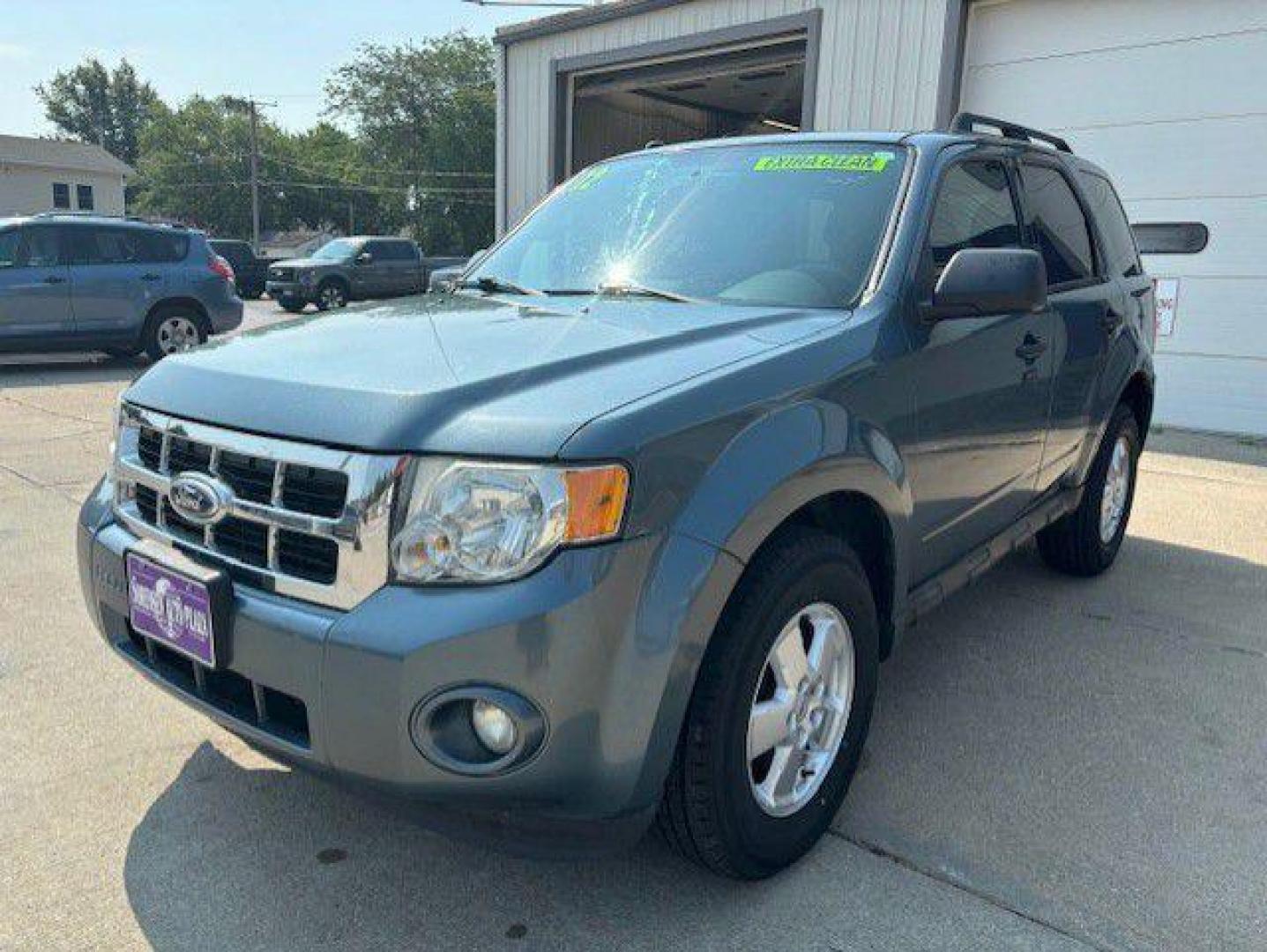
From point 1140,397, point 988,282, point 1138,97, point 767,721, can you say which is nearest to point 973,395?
point 988,282

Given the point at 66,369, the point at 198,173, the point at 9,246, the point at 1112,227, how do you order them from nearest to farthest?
the point at 1112,227 < the point at 9,246 < the point at 66,369 < the point at 198,173

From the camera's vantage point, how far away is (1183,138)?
27.6ft

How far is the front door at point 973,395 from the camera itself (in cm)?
285

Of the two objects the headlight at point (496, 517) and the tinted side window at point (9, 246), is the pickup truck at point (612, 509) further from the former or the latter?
the tinted side window at point (9, 246)

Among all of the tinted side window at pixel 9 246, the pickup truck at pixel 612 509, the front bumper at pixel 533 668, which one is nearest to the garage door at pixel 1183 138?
the pickup truck at pixel 612 509

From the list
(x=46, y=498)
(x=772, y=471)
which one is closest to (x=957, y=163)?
(x=772, y=471)

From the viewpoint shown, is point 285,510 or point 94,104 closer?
point 285,510

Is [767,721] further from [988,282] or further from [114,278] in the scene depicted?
[114,278]

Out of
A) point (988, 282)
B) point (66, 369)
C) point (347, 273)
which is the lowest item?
point (66, 369)

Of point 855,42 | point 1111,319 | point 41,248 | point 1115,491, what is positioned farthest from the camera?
point 41,248

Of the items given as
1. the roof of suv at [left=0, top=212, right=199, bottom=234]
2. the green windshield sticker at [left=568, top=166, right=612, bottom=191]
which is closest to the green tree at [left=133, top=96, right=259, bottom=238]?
the roof of suv at [left=0, top=212, right=199, bottom=234]

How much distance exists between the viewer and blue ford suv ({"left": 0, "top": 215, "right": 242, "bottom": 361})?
10.7 metres

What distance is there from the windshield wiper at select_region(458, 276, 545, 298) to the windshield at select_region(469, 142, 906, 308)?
17 mm

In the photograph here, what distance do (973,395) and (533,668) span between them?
1789 millimetres
